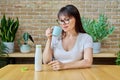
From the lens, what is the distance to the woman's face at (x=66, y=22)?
2.05 m

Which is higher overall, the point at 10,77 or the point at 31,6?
the point at 31,6

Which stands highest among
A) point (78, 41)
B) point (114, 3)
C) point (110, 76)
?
point (114, 3)

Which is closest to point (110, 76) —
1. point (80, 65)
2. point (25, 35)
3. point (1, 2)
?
point (80, 65)

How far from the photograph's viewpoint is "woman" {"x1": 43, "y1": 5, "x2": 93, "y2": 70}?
2.06m

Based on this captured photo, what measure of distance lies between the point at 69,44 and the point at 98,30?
1622mm

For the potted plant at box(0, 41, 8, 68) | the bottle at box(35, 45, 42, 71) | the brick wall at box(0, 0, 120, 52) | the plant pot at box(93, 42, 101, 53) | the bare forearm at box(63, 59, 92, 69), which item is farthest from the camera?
the brick wall at box(0, 0, 120, 52)

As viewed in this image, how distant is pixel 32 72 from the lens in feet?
5.68

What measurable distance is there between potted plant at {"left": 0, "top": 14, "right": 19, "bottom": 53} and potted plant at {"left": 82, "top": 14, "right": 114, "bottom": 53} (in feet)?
4.04

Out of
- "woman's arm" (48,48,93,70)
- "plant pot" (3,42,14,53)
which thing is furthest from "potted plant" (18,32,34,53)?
"woman's arm" (48,48,93,70)

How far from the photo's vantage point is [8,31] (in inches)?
145

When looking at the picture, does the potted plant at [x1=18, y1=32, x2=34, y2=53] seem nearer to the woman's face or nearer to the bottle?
the woman's face

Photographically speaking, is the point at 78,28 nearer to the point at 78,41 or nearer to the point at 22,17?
the point at 78,41

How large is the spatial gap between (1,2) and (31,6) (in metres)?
0.56

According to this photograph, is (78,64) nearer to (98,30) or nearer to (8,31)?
(98,30)
